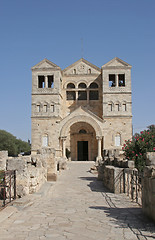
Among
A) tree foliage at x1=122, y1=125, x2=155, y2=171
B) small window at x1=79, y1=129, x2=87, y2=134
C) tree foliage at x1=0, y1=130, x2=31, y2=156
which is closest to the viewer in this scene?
tree foliage at x1=122, y1=125, x2=155, y2=171

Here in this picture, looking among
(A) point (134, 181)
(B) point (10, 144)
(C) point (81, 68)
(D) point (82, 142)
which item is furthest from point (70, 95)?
(A) point (134, 181)

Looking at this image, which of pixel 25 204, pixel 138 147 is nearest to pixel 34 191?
pixel 25 204

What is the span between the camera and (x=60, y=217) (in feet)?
19.8

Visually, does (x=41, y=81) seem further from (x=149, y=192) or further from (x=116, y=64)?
(x=149, y=192)

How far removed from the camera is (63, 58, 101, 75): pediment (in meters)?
34.6

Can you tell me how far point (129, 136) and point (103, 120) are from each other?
11.3ft

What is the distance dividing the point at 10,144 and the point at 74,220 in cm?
4431

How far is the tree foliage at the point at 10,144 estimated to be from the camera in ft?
158

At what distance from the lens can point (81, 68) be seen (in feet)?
114

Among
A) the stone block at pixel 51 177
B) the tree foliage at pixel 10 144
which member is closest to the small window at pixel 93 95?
the tree foliage at pixel 10 144

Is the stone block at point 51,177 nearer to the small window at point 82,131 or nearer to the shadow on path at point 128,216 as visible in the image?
the shadow on path at point 128,216

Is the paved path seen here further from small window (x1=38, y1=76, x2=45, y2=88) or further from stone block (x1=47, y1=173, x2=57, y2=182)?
Answer: small window (x1=38, y1=76, x2=45, y2=88)

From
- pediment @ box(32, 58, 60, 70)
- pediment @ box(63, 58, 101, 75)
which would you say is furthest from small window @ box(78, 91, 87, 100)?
pediment @ box(32, 58, 60, 70)

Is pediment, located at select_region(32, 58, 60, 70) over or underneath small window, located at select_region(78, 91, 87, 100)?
over
